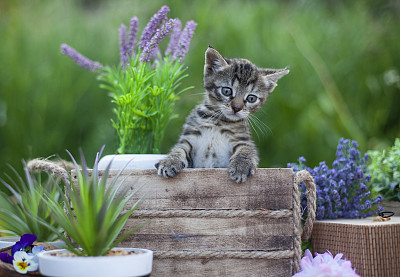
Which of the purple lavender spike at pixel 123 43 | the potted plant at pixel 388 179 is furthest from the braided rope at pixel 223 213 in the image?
the purple lavender spike at pixel 123 43

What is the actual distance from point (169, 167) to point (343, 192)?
614 millimetres

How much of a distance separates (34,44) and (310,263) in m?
2.52

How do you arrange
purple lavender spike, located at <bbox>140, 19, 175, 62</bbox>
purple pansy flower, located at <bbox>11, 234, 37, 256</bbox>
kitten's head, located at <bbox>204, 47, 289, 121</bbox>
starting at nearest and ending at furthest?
purple pansy flower, located at <bbox>11, 234, 37, 256</bbox> → purple lavender spike, located at <bbox>140, 19, 175, 62</bbox> → kitten's head, located at <bbox>204, 47, 289, 121</bbox>

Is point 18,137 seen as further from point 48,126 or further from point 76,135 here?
point 76,135

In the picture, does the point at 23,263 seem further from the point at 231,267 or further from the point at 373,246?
the point at 373,246

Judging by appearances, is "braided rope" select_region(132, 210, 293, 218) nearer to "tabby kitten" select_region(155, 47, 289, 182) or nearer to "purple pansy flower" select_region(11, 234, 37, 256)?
"tabby kitten" select_region(155, 47, 289, 182)

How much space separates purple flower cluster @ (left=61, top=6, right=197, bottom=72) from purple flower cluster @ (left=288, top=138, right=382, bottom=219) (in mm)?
645

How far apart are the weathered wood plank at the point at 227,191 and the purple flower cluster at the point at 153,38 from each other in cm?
41

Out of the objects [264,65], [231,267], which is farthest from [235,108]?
[264,65]

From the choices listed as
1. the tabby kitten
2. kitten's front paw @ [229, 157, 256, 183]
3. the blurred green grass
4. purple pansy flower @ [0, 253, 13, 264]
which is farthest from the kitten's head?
the blurred green grass

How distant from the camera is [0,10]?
330 cm

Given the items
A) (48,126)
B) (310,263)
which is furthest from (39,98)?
(310,263)

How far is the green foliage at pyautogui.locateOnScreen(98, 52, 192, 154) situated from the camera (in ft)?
4.98

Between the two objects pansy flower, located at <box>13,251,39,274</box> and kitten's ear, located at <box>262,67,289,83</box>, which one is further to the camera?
kitten's ear, located at <box>262,67,289,83</box>
